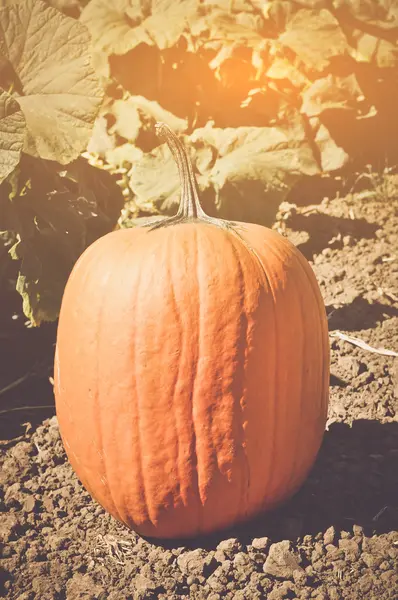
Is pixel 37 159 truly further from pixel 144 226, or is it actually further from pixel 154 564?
pixel 154 564

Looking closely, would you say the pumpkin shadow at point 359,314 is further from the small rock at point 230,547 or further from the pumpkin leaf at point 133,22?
the pumpkin leaf at point 133,22

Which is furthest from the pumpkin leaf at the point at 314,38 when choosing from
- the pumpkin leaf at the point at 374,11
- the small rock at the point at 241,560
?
the small rock at the point at 241,560

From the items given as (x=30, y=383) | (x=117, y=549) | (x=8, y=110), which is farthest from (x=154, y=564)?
(x=8, y=110)

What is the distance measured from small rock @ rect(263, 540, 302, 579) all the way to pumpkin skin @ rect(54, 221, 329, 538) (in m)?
0.14

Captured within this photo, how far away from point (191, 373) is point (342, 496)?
670 millimetres

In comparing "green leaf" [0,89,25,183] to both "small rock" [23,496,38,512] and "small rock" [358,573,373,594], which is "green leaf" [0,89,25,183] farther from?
"small rock" [358,573,373,594]

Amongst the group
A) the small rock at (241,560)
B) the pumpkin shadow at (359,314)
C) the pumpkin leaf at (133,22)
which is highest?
the pumpkin leaf at (133,22)

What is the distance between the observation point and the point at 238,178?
2971 mm

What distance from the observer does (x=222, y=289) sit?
5.57 feet

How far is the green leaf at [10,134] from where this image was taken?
7.29 feet

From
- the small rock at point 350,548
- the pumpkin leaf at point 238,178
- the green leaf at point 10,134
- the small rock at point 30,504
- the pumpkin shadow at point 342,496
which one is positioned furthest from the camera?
the pumpkin leaf at point 238,178

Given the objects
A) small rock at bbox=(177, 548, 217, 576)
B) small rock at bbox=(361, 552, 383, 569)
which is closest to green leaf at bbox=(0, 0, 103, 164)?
small rock at bbox=(177, 548, 217, 576)

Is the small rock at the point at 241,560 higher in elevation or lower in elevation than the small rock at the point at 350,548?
lower

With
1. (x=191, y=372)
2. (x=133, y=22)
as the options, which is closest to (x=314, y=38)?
(x=133, y=22)
